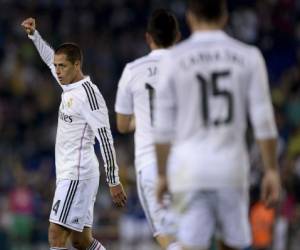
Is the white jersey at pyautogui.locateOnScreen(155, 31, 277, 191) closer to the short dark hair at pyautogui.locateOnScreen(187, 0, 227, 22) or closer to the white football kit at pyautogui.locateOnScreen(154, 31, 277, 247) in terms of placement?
the white football kit at pyautogui.locateOnScreen(154, 31, 277, 247)

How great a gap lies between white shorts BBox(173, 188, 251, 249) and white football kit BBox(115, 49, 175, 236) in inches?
52.1

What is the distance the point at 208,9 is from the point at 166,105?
2.10 ft

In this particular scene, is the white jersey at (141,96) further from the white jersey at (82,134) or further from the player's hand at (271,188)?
the player's hand at (271,188)

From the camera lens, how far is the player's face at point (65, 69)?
9.71 metres

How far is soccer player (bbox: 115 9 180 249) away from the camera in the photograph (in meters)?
8.43

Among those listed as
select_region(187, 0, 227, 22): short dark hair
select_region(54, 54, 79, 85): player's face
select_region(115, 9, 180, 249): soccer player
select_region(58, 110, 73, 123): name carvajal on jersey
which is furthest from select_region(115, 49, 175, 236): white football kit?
select_region(187, 0, 227, 22): short dark hair

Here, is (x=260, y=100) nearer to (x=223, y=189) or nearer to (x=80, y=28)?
(x=223, y=189)

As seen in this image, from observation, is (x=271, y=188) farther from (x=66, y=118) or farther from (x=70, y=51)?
(x=70, y=51)

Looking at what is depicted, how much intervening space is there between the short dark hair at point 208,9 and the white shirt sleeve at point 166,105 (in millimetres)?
332

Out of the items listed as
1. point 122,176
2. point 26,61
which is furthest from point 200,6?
point 26,61

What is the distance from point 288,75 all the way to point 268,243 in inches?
205

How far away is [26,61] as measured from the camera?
22531 mm

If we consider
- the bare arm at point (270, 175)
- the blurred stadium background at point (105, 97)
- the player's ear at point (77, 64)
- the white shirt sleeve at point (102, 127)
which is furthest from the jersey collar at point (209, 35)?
the blurred stadium background at point (105, 97)

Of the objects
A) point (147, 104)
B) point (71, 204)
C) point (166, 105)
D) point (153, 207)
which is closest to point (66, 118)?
point (71, 204)
